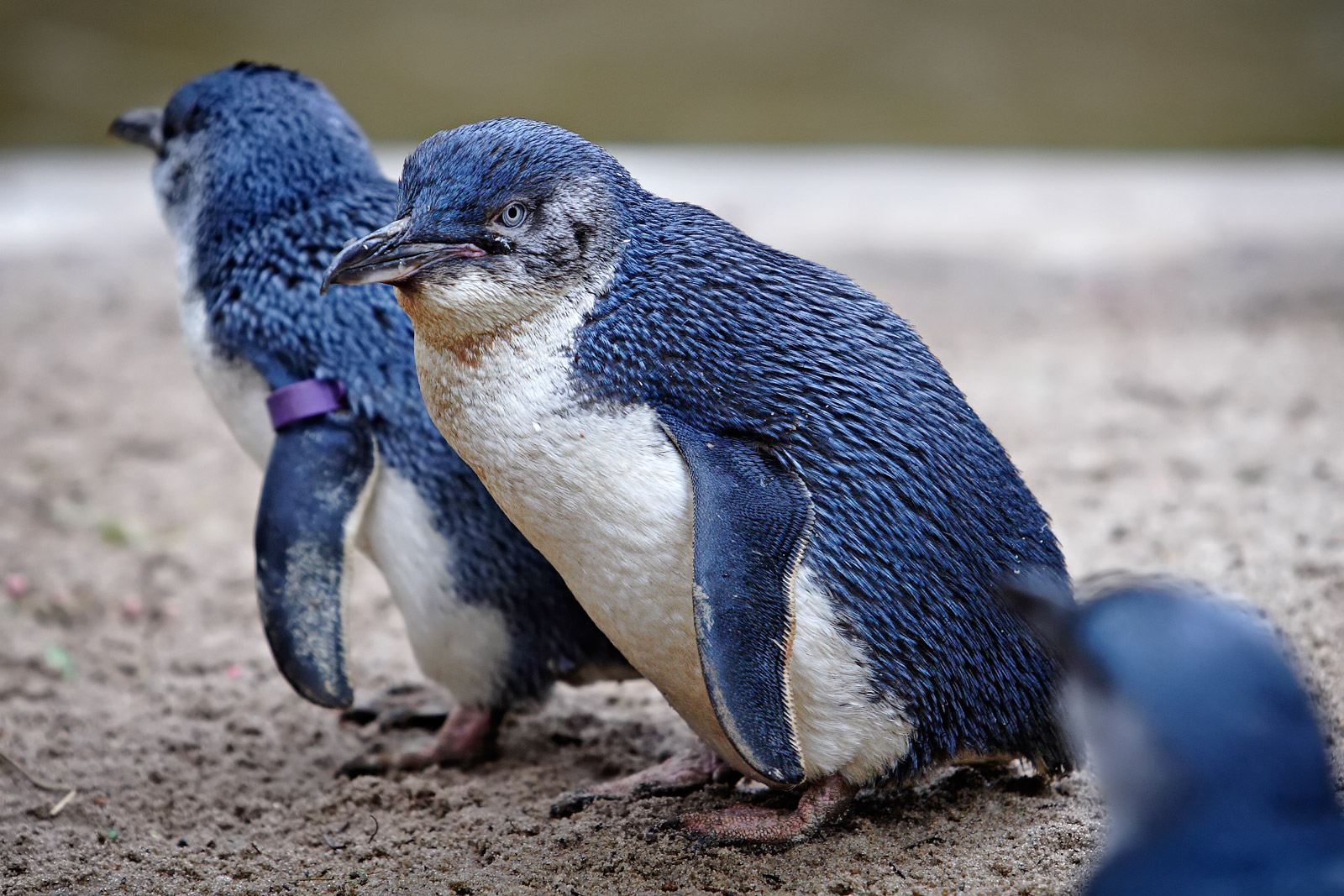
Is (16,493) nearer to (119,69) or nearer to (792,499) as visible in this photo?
(792,499)

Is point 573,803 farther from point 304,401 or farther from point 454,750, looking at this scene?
point 304,401

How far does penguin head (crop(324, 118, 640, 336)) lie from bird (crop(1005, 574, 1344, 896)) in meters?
0.88

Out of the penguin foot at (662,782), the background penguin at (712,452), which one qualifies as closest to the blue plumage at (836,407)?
the background penguin at (712,452)

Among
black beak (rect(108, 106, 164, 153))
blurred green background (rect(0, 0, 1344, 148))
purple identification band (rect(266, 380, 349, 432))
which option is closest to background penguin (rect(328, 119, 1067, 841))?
purple identification band (rect(266, 380, 349, 432))

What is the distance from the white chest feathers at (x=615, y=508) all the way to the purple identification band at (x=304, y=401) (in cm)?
40

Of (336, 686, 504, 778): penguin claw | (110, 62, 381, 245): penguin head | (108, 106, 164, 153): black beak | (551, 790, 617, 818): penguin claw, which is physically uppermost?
(108, 106, 164, 153): black beak

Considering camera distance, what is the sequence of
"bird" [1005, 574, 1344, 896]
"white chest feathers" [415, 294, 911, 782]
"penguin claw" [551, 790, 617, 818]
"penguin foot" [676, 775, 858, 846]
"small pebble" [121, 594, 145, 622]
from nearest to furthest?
"bird" [1005, 574, 1344, 896], "white chest feathers" [415, 294, 911, 782], "penguin foot" [676, 775, 858, 846], "penguin claw" [551, 790, 617, 818], "small pebble" [121, 594, 145, 622]

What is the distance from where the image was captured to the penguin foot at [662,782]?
213 centimetres

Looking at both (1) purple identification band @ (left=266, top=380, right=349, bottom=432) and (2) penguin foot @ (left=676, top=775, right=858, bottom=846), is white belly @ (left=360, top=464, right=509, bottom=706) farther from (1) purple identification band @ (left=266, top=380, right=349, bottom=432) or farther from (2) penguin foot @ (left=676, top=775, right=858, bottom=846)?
(2) penguin foot @ (left=676, top=775, right=858, bottom=846)

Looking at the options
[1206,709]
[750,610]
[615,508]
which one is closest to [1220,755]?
[1206,709]

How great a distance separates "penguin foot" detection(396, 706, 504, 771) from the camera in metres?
2.44

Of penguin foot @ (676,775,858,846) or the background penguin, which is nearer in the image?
the background penguin

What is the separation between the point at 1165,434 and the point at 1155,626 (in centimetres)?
274

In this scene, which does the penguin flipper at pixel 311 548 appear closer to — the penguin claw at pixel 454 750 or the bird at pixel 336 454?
the bird at pixel 336 454
